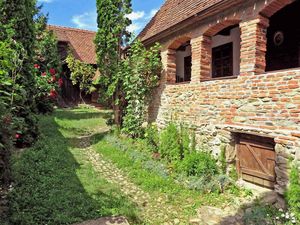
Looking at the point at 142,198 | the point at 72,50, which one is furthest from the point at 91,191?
the point at 72,50

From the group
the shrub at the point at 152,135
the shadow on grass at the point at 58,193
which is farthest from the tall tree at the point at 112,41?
the shadow on grass at the point at 58,193

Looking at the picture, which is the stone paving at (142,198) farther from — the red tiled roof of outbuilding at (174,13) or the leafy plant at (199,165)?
the red tiled roof of outbuilding at (174,13)

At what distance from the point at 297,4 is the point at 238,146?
174 inches

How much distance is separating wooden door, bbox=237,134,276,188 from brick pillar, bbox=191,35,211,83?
2.24 m

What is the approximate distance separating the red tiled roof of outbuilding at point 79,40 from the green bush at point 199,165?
18.4 m

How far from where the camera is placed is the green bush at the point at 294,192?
480 centimetres

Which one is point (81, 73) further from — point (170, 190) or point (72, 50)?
point (170, 190)

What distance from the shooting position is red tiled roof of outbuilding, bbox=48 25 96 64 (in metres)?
24.2

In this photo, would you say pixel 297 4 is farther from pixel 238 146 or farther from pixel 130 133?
pixel 130 133

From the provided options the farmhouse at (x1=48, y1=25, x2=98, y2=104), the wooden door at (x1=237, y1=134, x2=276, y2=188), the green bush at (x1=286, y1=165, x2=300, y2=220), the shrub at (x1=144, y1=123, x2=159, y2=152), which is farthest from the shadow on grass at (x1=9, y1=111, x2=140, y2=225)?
the farmhouse at (x1=48, y1=25, x2=98, y2=104)

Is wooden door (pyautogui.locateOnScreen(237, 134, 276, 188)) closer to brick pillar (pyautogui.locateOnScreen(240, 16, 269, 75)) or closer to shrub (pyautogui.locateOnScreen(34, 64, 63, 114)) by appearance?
brick pillar (pyautogui.locateOnScreen(240, 16, 269, 75))

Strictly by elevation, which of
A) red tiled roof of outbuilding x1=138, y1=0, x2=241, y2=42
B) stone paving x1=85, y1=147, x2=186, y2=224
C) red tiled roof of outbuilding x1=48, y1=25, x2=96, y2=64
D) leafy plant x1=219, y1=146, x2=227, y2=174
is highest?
red tiled roof of outbuilding x1=48, y1=25, x2=96, y2=64

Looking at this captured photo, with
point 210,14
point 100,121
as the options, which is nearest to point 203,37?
point 210,14

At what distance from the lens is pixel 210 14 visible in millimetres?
7203
